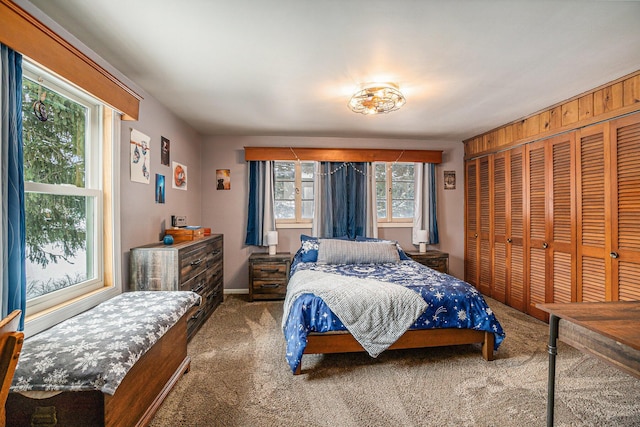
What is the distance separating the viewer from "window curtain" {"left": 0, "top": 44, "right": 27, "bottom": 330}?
143 centimetres

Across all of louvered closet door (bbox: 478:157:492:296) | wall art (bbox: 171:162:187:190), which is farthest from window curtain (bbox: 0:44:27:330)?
louvered closet door (bbox: 478:157:492:296)

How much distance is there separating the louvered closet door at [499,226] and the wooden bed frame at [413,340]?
1784mm

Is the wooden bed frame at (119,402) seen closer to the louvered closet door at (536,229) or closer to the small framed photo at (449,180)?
the louvered closet door at (536,229)

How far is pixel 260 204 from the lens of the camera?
4.35 m

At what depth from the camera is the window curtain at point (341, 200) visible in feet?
14.6

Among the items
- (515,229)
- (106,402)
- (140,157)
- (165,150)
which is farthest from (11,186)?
(515,229)

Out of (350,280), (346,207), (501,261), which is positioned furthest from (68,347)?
(501,261)

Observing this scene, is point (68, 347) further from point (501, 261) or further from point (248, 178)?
point (501, 261)

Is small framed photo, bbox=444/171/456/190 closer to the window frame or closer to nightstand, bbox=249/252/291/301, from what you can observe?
nightstand, bbox=249/252/291/301

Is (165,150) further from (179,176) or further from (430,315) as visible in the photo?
(430,315)

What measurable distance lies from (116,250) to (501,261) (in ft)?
14.3

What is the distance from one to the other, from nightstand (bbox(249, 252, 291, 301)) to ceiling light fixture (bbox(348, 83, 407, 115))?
2.19 metres

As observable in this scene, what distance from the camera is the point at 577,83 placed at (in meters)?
2.59

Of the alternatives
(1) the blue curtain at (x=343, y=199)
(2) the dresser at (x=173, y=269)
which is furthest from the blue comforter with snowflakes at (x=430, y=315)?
(1) the blue curtain at (x=343, y=199)
